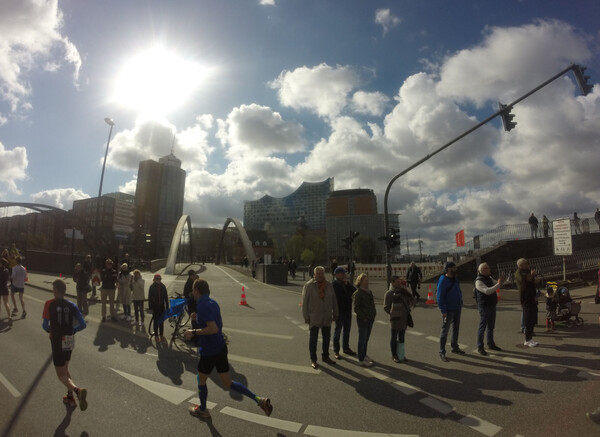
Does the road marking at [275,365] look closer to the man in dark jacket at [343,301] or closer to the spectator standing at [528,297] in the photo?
the man in dark jacket at [343,301]

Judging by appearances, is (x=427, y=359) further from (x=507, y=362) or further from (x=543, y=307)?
(x=543, y=307)

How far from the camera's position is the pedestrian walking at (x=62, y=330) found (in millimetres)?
4375

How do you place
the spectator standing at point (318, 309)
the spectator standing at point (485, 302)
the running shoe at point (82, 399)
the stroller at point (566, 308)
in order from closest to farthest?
the running shoe at point (82, 399), the spectator standing at point (318, 309), the spectator standing at point (485, 302), the stroller at point (566, 308)

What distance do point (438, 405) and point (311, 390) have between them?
172cm

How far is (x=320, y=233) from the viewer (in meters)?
152

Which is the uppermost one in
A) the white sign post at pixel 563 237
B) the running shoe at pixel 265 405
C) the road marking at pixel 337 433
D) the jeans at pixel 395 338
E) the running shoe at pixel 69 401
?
the white sign post at pixel 563 237

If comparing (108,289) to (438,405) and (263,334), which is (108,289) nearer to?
(263,334)

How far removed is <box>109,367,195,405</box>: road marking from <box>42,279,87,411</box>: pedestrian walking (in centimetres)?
89

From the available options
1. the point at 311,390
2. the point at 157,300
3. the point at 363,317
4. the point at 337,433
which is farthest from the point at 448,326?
the point at 157,300

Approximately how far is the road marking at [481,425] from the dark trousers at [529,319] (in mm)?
4339

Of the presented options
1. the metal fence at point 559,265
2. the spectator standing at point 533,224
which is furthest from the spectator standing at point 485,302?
the spectator standing at point 533,224

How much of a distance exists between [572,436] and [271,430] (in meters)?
3.09

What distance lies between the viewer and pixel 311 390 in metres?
4.82


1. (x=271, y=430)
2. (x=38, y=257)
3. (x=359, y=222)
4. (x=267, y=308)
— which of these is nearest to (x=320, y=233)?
(x=359, y=222)
